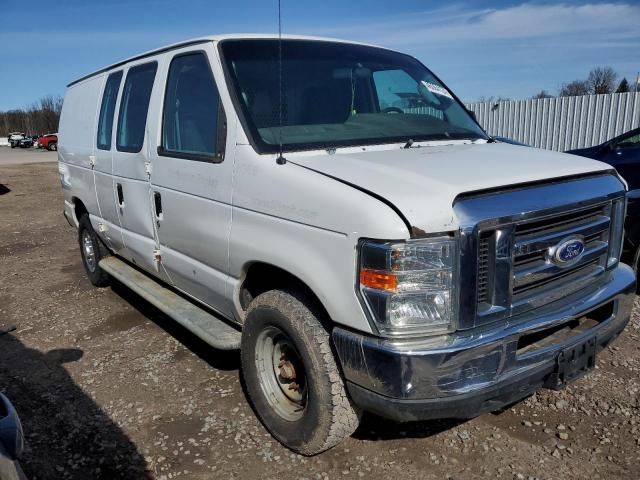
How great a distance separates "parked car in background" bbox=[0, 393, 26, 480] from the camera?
1687 mm

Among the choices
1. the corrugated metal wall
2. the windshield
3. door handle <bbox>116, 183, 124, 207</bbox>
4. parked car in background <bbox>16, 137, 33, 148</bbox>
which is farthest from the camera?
parked car in background <bbox>16, 137, 33, 148</bbox>

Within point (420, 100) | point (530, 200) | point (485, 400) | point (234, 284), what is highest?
point (420, 100)

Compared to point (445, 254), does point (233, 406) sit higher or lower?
lower

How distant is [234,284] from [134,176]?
60.3 inches

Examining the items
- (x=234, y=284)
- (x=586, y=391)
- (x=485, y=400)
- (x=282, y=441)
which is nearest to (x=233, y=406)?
(x=282, y=441)

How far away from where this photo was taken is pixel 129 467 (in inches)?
115

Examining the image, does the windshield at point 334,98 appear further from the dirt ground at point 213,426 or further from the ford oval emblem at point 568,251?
the dirt ground at point 213,426

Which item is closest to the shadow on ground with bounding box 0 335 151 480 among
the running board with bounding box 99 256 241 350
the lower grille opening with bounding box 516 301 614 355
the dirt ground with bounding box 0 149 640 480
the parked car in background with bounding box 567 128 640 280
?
→ the dirt ground with bounding box 0 149 640 480

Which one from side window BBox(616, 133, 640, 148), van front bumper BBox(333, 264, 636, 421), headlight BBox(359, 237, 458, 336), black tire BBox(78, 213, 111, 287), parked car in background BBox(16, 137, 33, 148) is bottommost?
parked car in background BBox(16, 137, 33, 148)

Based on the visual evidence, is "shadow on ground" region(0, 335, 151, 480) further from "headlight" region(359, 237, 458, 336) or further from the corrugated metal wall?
the corrugated metal wall

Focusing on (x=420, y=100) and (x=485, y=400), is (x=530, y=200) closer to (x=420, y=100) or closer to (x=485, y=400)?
(x=485, y=400)

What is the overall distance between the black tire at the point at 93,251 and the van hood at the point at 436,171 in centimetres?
361

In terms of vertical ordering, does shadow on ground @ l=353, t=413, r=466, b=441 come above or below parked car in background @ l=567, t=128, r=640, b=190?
below

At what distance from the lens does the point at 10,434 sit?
1.79 m
